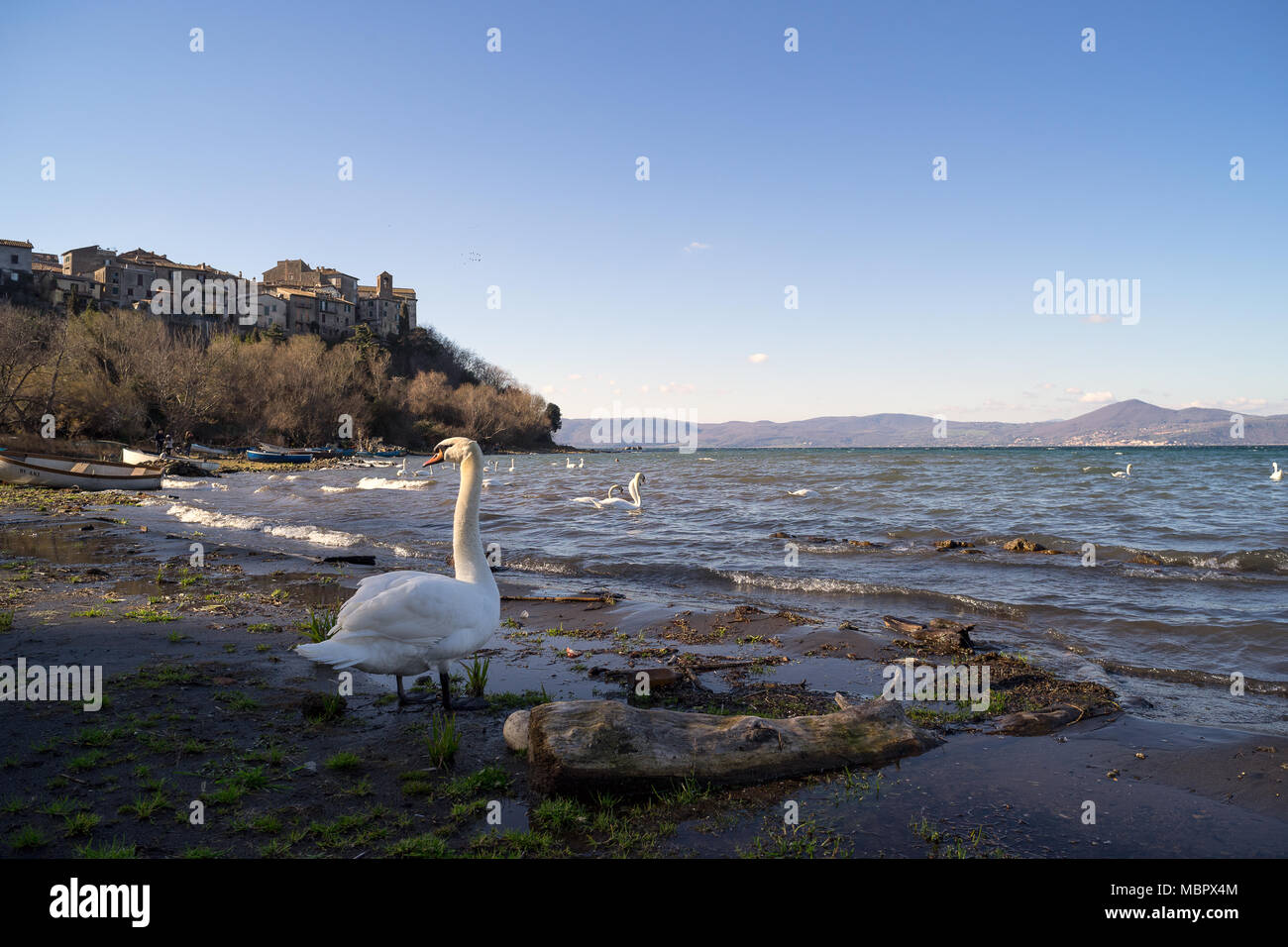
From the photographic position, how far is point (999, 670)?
25.9 feet

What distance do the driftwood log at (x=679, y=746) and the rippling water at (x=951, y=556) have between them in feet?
12.4

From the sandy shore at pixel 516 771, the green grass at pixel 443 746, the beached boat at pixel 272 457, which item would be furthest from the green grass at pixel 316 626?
the beached boat at pixel 272 457

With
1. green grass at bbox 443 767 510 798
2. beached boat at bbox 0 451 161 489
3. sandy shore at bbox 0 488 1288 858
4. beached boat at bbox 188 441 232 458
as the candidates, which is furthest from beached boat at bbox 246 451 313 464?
green grass at bbox 443 767 510 798

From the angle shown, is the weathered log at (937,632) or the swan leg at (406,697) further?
the weathered log at (937,632)

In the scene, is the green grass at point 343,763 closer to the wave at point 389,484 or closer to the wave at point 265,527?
the wave at point 265,527

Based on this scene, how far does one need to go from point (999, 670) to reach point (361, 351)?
109415 mm

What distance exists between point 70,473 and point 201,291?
94.5m

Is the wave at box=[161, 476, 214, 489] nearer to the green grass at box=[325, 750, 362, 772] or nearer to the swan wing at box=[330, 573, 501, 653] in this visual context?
the swan wing at box=[330, 573, 501, 653]

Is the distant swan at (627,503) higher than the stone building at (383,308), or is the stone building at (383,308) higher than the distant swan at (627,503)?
the stone building at (383,308)

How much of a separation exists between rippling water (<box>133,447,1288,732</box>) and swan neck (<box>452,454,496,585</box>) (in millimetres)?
6251

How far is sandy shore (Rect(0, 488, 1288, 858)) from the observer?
397cm

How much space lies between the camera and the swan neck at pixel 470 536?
21.2 feet
